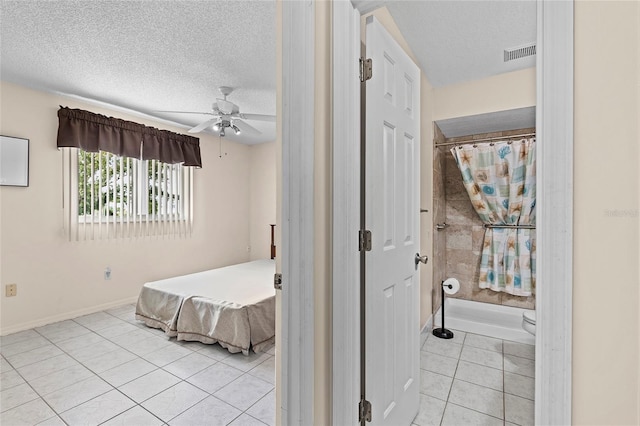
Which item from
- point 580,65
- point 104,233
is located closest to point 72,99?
point 104,233

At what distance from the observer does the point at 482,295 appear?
341 cm

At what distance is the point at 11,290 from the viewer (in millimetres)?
2994

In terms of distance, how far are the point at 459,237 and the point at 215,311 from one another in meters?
2.78

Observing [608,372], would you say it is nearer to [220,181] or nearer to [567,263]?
[567,263]

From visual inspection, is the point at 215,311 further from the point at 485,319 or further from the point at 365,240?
the point at 485,319

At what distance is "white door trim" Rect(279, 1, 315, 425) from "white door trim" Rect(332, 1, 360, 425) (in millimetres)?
101

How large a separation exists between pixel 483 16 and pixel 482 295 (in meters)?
2.71

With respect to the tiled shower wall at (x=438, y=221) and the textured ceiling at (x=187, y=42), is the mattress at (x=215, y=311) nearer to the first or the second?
the tiled shower wall at (x=438, y=221)

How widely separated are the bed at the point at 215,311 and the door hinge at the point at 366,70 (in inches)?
80.7

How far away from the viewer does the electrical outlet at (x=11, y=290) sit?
117 inches

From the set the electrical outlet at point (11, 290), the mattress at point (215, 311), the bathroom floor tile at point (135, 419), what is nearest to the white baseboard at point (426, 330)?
the mattress at point (215, 311)

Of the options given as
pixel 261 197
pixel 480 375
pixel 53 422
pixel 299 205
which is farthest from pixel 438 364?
pixel 261 197

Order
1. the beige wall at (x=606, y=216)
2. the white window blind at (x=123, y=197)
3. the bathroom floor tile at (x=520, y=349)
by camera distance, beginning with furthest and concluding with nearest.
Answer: the white window blind at (x=123, y=197), the bathroom floor tile at (x=520, y=349), the beige wall at (x=606, y=216)

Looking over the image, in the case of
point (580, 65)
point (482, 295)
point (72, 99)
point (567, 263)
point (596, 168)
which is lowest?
point (482, 295)
